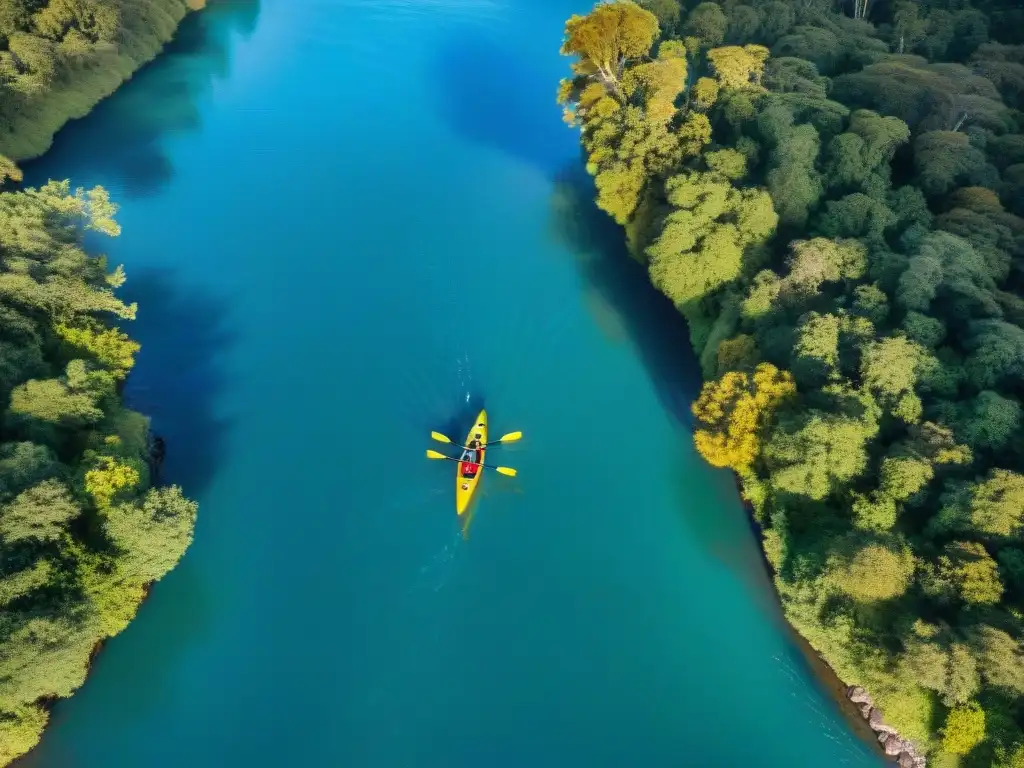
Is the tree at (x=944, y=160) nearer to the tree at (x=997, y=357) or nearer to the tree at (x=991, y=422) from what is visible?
the tree at (x=997, y=357)

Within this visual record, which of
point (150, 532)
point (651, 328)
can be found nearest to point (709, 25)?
point (651, 328)

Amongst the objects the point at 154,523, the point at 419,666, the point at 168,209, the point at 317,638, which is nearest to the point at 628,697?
the point at 419,666

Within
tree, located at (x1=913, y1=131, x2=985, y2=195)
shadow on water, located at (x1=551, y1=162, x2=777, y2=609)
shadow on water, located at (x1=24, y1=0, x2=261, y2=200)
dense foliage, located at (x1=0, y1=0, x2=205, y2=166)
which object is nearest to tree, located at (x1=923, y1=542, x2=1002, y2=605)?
shadow on water, located at (x1=551, y1=162, x2=777, y2=609)

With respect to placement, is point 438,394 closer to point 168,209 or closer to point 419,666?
point 419,666

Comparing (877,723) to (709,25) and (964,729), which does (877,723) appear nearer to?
(964,729)

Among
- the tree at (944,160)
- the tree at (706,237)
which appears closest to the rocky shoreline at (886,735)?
the tree at (706,237)
